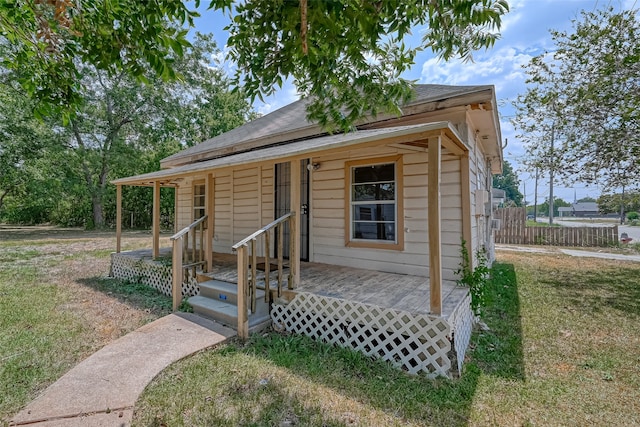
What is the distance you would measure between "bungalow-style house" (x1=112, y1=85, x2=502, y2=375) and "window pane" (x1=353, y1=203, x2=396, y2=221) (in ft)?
0.06

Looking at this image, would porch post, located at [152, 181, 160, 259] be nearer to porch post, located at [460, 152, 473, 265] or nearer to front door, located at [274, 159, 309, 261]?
front door, located at [274, 159, 309, 261]

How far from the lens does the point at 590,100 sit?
7414mm

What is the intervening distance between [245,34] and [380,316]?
10.1ft

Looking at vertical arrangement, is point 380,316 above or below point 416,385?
above

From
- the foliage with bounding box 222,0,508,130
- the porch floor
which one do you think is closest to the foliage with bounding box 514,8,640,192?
the foliage with bounding box 222,0,508,130

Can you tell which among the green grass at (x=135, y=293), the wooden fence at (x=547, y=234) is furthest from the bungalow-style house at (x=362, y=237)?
the wooden fence at (x=547, y=234)

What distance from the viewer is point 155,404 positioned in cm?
250

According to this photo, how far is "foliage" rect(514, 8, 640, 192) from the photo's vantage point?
6875 millimetres

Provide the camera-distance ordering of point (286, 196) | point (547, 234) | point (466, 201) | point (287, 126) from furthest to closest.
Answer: point (547, 234) → point (286, 196) → point (287, 126) → point (466, 201)

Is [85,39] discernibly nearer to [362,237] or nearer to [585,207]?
[362,237]

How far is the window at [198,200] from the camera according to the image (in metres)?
8.81

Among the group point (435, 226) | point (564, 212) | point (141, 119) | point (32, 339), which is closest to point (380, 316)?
point (435, 226)

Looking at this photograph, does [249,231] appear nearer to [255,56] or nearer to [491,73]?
[255,56]

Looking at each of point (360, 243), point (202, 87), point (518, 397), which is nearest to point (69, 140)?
point (202, 87)
